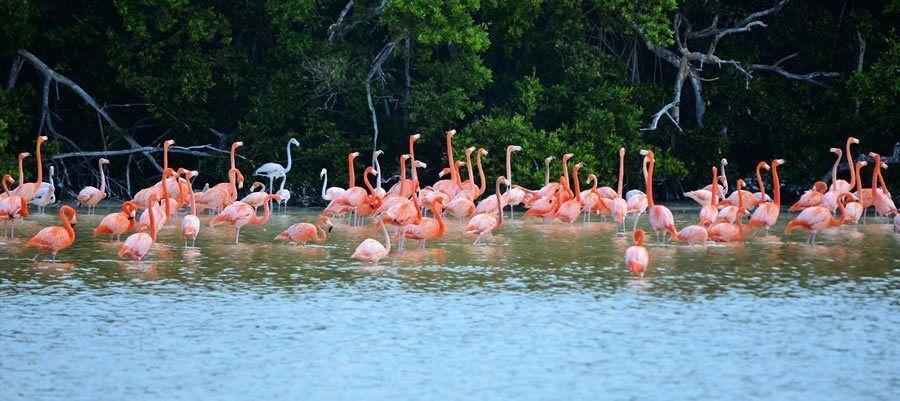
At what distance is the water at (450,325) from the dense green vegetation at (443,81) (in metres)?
7.22

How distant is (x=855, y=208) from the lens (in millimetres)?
14797

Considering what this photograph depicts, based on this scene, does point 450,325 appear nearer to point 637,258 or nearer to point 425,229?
point 637,258

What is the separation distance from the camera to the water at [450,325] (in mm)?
6238

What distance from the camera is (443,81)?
19.3m

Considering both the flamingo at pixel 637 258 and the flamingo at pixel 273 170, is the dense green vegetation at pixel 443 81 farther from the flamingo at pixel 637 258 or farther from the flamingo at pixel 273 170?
the flamingo at pixel 637 258

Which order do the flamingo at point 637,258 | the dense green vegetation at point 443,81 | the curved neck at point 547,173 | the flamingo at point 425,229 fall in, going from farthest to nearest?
the dense green vegetation at point 443,81 < the curved neck at point 547,173 < the flamingo at point 425,229 < the flamingo at point 637,258

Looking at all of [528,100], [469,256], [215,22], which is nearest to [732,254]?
[469,256]

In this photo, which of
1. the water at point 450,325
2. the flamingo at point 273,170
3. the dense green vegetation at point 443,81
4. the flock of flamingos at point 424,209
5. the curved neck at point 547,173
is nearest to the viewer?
the water at point 450,325

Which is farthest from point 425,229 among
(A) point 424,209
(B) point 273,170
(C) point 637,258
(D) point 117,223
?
(B) point 273,170

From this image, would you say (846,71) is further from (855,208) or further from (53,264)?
(53,264)

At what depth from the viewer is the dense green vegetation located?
61.3 feet

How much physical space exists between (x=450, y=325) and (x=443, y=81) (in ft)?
38.7

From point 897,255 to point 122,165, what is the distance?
13.4 meters

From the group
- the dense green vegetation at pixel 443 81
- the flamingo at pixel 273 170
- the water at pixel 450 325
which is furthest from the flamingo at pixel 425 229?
the flamingo at pixel 273 170
